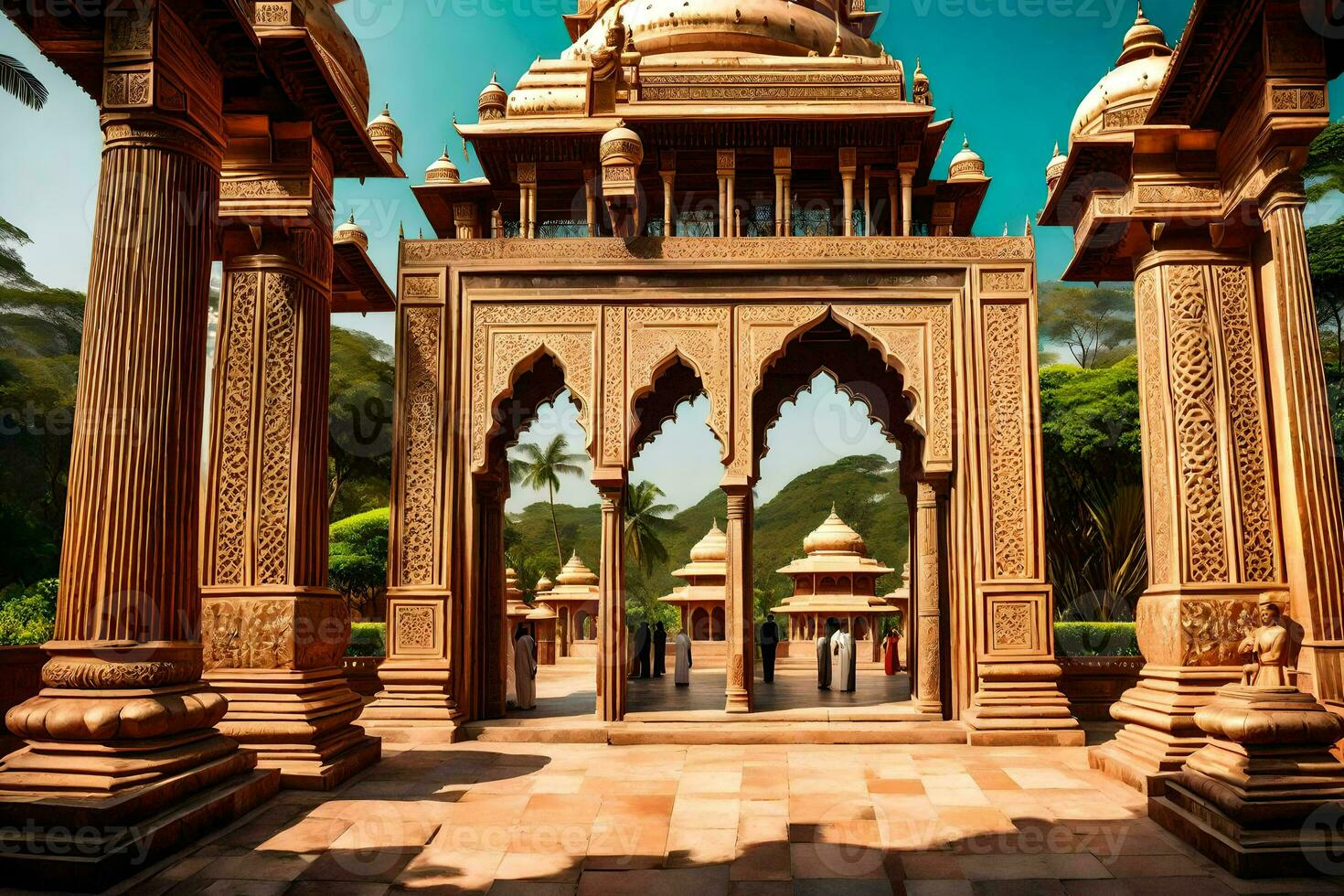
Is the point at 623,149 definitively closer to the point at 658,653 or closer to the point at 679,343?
the point at 679,343

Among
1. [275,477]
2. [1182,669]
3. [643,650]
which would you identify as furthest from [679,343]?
[643,650]

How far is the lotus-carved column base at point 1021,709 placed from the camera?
10578 mm

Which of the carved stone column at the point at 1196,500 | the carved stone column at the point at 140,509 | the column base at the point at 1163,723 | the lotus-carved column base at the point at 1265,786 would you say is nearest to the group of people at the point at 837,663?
the carved stone column at the point at 1196,500

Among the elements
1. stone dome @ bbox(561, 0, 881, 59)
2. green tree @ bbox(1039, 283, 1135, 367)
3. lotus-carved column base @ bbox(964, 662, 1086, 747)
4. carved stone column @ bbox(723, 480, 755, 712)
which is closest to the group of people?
carved stone column @ bbox(723, 480, 755, 712)

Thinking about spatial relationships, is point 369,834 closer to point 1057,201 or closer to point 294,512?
point 294,512

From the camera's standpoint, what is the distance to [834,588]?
89.7ft

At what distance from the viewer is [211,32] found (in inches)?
279

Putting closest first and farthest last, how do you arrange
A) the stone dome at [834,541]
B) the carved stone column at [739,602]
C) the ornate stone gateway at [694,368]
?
the ornate stone gateway at [694,368] → the carved stone column at [739,602] → the stone dome at [834,541]

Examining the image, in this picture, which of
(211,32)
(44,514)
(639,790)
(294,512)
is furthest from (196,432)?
(44,514)

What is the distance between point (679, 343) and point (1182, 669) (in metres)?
6.00

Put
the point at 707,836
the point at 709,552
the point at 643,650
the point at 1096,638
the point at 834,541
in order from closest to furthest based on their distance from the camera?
the point at 707,836, the point at 643,650, the point at 1096,638, the point at 834,541, the point at 709,552

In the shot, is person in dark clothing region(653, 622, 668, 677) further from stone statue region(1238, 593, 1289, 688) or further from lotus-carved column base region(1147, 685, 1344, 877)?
stone statue region(1238, 593, 1289, 688)

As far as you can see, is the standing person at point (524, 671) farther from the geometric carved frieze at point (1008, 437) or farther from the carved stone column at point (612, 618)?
the geometric carved frieze at point (1008, 437)

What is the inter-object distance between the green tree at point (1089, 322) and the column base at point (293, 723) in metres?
46.9
